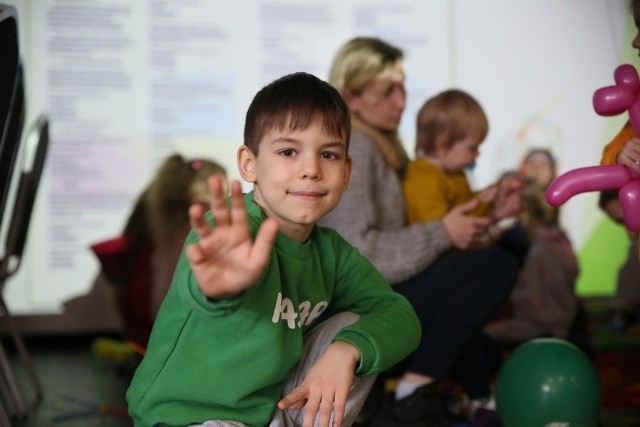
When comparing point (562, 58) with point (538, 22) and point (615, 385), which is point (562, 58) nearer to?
point (538, 22)

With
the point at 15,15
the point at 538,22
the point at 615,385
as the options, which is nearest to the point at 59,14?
the point at 538,22

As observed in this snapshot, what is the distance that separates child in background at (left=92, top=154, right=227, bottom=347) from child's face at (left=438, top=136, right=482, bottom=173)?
1039mm

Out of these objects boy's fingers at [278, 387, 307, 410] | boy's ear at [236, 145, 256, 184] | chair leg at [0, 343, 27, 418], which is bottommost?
chair leg at [0, 343, 27, 418]

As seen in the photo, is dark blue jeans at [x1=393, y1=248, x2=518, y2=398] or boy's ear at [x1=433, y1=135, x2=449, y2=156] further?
boy's ear at [x1=433, y1=135, x2=449, y2=156]

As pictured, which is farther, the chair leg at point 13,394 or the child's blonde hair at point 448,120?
the chair leg at point 13,394

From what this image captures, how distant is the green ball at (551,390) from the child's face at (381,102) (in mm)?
644

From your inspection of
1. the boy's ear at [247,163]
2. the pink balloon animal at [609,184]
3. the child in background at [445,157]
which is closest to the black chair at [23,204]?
the child in background at [445,157]

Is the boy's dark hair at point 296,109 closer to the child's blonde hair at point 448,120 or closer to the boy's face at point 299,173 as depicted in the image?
the boy's face at point 299,173

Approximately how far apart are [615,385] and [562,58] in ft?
3.49

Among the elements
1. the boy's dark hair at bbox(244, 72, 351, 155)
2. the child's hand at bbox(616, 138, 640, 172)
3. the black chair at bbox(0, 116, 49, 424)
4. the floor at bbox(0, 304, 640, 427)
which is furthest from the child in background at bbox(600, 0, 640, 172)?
the black chair at bbox(0, 116, 49, 424)

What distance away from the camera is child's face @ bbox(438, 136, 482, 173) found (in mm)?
2146

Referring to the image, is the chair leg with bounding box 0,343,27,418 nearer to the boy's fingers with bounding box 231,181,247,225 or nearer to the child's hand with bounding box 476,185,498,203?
the child's hand with bounding box 476,185,498,203

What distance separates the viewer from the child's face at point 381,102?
2.10 m

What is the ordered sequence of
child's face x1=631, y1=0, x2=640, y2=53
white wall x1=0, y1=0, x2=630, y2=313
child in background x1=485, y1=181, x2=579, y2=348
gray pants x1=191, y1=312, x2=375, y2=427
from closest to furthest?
1. gray pants x1=191, y1=312, x2=375, y2=427
2. child's face x1=631, y1=0, x2=640, y2=53
3. child in background x1=485, y1=181, x2=579, y2=348
4. white wall x1=0, y1=0, x2=630, y2=313
